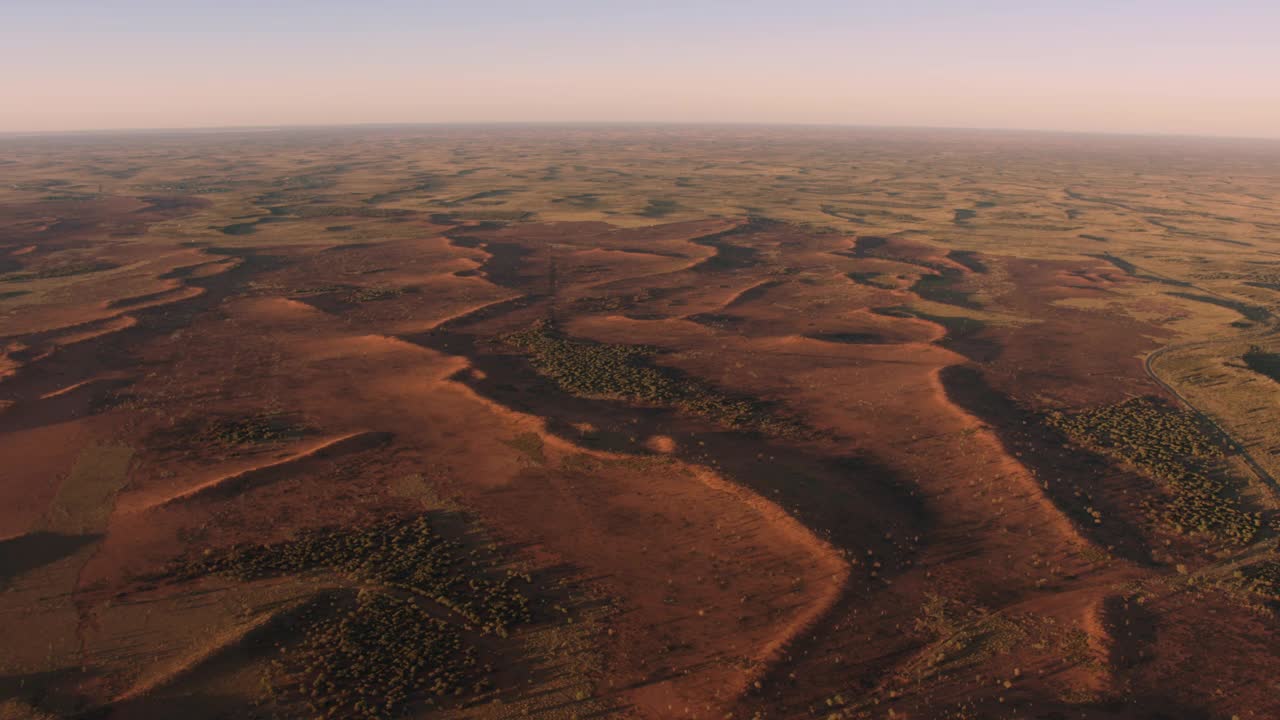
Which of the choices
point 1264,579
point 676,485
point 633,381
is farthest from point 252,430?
point 1264,579

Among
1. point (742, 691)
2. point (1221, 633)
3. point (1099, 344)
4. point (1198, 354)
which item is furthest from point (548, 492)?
point (1198, 354)

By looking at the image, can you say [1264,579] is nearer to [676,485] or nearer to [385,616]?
[676,485]

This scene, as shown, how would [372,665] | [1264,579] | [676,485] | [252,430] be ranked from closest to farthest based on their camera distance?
1. [372,665]
2. [1264,579]
3. [676,485]
4. [252,430]

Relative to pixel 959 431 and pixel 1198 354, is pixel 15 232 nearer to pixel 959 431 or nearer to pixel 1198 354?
pixel 959 431

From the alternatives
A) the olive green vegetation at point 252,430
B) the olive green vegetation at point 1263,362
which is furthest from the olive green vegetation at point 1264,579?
the olive green vegetation at point 252,430

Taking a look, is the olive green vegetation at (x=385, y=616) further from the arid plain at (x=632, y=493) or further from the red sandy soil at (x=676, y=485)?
Answer: the red sandy soil at (x=676, y=485)

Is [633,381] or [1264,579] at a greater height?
[633,381]
